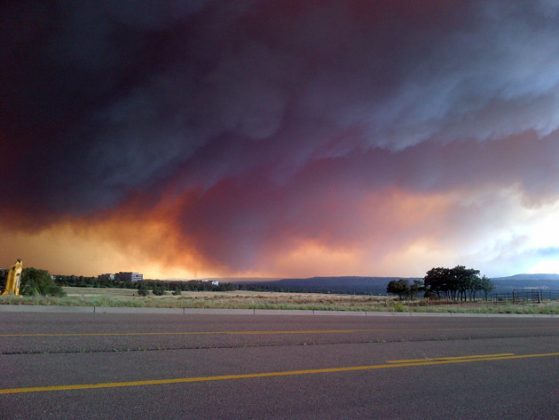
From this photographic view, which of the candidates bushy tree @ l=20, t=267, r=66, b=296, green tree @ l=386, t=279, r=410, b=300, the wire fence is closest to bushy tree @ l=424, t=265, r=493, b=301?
green tree @ l=386, t=279, r=410, b=300

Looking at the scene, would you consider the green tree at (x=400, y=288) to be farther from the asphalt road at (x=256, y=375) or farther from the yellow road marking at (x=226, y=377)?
the yellow road marking at (x=226, y=377)

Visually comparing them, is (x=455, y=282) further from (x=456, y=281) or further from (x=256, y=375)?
(x=256, y=375)

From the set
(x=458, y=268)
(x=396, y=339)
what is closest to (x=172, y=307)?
(x=396, y=339)

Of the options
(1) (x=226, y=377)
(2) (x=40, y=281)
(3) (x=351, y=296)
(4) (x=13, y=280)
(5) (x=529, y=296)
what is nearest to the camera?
(1) (x=226, y=377)

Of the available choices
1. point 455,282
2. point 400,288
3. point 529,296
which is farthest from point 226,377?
point 400,288

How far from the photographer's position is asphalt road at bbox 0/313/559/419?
5.39 m

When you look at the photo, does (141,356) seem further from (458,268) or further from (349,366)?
(458,268)

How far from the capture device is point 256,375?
23.3 ft

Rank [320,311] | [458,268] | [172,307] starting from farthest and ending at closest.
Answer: [458,268]
[320,311]
[172,307]

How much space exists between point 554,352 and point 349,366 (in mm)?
6409

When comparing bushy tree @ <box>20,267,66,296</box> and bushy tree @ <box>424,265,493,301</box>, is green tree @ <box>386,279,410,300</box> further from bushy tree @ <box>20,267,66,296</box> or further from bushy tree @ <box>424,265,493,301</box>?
bushy tree @ <box>20,267,66,296</box>

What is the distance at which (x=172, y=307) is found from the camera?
771 inches

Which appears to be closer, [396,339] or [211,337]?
[211,337]

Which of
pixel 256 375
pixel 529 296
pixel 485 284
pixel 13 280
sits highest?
pixel 485 284
